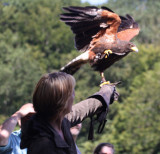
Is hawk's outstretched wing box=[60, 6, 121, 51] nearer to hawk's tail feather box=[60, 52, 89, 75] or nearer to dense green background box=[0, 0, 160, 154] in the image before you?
hawk's tail feather box=[60, 52, 89, 75]

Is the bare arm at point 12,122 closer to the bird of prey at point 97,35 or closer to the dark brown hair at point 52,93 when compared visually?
the dark brown hair at point 52,93

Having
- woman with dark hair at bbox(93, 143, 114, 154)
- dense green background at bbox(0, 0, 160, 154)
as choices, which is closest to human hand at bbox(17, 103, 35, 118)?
woman with dark hair at bbox(93, 143, 114, 154)

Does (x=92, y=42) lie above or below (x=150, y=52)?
above

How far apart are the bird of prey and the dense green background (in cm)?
1585

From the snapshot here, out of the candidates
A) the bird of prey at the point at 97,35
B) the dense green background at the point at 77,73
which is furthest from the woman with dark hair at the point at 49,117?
the dense green background at the point at 77,73

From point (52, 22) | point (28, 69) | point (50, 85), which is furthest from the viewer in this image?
point (52, 22)

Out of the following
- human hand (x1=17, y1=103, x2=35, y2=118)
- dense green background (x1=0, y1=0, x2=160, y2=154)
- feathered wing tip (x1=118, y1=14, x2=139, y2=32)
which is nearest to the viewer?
human hand (x1=17, y1=103, x2=35, y2=118)

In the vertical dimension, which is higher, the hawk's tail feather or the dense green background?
the hawk's tail feather

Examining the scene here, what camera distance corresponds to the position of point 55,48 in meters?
35.3

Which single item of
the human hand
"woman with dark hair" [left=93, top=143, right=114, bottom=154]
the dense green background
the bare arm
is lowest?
the dense green background

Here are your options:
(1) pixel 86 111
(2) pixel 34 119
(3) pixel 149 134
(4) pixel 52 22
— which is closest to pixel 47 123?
(2) pixel 34 119

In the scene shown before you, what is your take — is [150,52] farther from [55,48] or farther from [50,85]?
[50,85]

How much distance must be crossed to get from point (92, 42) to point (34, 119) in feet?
10.7

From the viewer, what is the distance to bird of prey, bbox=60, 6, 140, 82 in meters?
4.41
